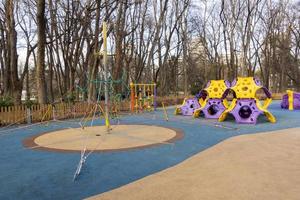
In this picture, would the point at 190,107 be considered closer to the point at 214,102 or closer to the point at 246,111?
the point at 214,102

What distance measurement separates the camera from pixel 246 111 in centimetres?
1447

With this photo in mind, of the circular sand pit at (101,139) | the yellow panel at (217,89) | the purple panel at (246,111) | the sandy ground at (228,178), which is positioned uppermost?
the yellow panel at (217,89)

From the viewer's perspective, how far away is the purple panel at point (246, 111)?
13469mm

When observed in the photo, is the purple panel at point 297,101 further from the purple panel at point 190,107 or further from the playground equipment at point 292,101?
the purple panel at point 190,107

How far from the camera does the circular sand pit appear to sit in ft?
27.7

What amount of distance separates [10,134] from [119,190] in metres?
7.56

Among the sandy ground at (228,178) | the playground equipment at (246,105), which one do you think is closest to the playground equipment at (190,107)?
the playground equipment at (246,105)

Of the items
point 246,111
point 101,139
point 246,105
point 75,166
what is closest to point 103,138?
point 101,139

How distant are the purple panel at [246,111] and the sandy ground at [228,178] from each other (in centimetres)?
534

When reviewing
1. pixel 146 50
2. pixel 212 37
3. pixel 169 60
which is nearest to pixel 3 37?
pixel 146 50

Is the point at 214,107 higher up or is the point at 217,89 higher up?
the point at 217,89

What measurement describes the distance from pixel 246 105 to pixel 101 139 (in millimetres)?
7543

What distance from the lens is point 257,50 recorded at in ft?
141

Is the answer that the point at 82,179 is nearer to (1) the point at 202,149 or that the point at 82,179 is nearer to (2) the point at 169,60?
(1) the point at 202,149
